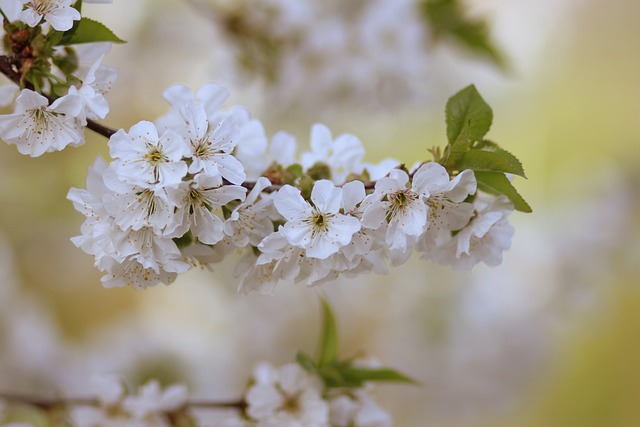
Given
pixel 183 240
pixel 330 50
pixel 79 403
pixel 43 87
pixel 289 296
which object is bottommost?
pixel 79 403

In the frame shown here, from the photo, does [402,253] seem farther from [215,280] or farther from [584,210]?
[215,280]

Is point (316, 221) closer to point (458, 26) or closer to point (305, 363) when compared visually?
point (305, 363)

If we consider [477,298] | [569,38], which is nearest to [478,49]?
[477,298]

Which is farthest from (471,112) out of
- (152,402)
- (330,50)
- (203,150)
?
(330,50)

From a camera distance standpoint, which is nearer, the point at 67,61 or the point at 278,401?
the point at 67,61

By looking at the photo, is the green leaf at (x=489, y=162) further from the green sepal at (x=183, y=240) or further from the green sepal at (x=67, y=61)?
the green sepal at (x=67, y=61)

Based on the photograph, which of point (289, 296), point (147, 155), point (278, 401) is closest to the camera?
point (147, 155)
